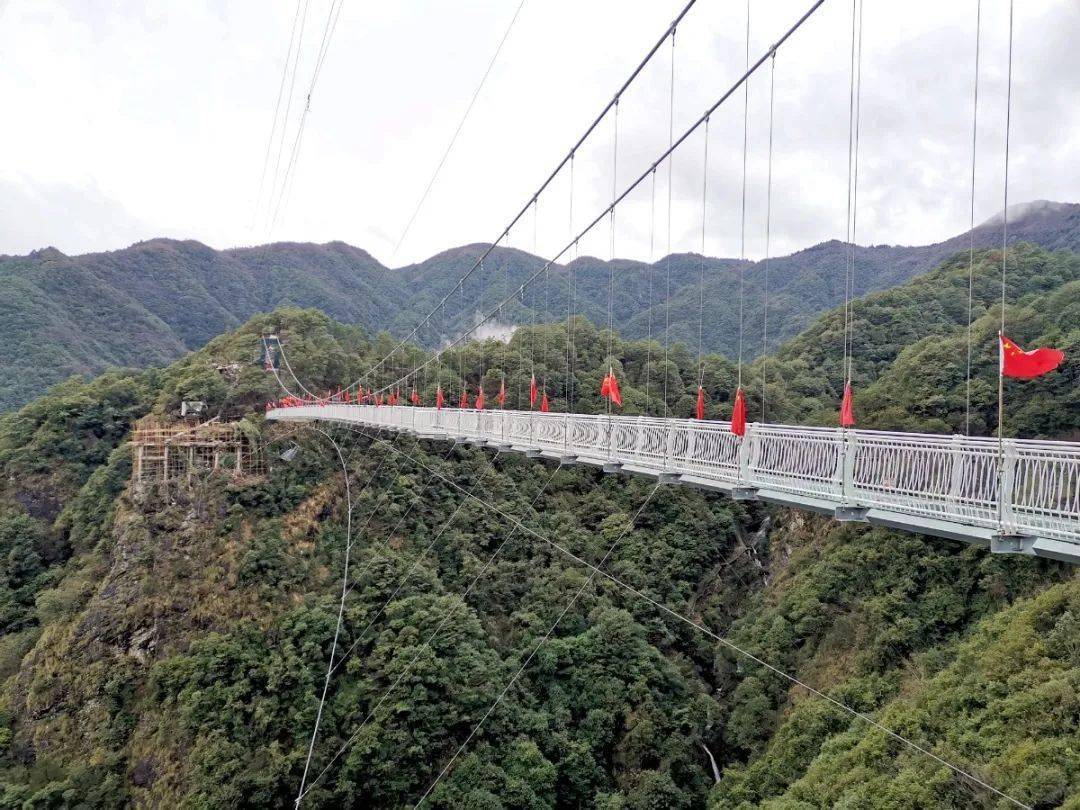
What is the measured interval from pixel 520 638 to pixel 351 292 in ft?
176

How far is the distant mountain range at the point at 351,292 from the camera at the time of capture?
34.3 metres

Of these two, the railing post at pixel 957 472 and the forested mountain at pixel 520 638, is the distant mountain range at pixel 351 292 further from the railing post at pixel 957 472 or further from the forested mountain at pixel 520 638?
the railing post at pixel 957 472

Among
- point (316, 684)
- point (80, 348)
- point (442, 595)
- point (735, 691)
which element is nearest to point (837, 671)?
point (735, 691)

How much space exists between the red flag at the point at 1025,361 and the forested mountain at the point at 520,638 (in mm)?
5648

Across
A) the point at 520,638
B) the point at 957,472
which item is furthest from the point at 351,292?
the point at 957,472

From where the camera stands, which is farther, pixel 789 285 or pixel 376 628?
→ pixel 789 285

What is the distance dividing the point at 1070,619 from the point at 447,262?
65.2 m

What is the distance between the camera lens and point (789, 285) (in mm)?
39469

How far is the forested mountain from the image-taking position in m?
9.20

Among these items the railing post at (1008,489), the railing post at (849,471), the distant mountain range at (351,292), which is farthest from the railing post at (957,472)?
the distant mountain range at (351,292)

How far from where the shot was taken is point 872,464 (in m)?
4.88

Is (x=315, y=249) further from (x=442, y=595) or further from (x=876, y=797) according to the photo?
(x=876, y=797)

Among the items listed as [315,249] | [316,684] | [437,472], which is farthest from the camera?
[315,249]

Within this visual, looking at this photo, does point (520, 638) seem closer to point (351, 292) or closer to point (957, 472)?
point (957, 472)
